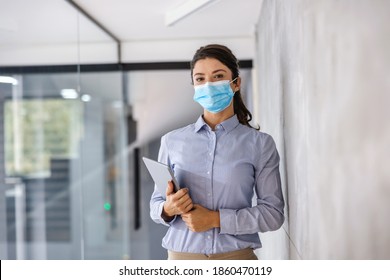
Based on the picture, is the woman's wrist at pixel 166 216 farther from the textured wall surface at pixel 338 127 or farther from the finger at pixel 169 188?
the textured wall surface at pixel 338 127

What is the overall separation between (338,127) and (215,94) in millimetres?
535

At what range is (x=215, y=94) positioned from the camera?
4.66 feet

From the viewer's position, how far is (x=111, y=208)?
21.0ft

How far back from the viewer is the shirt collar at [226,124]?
142 centimetres

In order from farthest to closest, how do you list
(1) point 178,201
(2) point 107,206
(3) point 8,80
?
1. (2) point 107,206
2. (3) point 8,80
3. (1) point 178,201

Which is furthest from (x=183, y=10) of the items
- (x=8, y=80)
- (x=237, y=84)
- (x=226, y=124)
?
(x=226, y=124)

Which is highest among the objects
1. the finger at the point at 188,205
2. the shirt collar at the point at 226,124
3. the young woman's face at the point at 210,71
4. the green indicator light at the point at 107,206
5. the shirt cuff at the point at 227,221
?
A: the young woman's face at the point at 210,71

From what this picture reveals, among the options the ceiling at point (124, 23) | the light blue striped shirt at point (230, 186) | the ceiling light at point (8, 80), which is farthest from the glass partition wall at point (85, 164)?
the light blue striped shirt at point (230, 186)

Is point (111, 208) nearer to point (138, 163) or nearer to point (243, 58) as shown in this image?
point (138, 163)

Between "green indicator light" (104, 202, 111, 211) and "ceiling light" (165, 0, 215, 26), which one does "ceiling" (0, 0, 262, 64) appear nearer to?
"ceiling light" (165, 0, 215, 26)

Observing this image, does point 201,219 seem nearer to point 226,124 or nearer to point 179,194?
point 179,194

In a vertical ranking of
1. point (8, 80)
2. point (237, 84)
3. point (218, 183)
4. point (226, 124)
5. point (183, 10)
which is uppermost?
point (183, 10)

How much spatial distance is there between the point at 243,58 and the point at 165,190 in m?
2.37

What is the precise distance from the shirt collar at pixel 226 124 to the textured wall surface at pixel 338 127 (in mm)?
177
